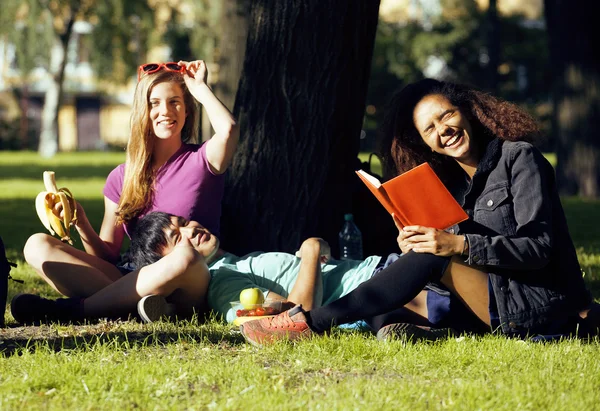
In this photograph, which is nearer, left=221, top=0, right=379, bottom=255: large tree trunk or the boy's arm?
the boy's arm

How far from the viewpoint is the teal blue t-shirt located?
5121mm

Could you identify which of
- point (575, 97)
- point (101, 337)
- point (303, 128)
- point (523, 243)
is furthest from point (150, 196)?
point (575, 97)

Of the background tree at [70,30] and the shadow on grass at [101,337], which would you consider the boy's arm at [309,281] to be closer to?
the shadow on grass at [101,337]

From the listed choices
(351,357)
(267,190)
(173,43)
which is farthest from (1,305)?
(173,43)

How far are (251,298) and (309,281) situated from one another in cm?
30

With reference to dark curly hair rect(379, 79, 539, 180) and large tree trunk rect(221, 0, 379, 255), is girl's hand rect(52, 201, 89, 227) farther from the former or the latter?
dark curly hair rect(379, 79, 539, 180)

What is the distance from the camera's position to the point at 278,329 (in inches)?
170

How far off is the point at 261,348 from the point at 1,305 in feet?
4.25

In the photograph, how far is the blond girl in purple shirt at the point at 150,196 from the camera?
5004 millimetres

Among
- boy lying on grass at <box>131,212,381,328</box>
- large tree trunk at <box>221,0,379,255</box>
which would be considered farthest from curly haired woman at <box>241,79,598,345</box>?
large tree trunk at <box>221,0,379,255</box>

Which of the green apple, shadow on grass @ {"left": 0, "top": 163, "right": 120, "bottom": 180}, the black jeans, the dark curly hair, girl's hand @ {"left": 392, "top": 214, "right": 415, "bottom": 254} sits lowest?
shadow on grass @ {"left": 0, "top": 163, "right": 120, "bottom": 180}

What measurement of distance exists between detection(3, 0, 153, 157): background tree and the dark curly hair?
77.3 ft

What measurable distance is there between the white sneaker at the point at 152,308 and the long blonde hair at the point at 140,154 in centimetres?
67

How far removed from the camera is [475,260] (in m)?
4.12
